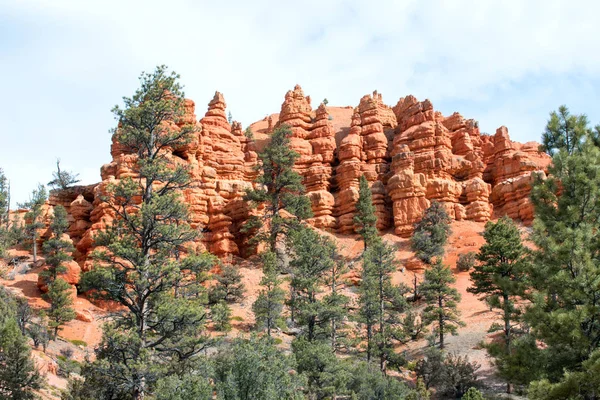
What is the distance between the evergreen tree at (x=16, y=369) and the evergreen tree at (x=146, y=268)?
4078mm

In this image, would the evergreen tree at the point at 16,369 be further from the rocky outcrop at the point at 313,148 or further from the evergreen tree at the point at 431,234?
the rocky outcrop at the point at 313,148

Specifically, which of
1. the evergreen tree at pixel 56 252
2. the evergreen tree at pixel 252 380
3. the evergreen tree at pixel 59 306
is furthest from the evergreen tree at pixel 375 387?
→ the evergreen tree at pixel 56 252

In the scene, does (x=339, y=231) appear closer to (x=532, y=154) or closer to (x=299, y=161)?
(x=299, y=161)

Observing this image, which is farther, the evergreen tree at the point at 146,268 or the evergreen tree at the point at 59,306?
the evergreen tree at the point at 59,306

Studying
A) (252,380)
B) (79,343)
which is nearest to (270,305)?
(79,343)

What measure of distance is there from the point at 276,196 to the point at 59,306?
938 inches

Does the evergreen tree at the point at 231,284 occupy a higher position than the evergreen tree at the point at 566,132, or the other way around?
the evergreen tree at the point at 566,132

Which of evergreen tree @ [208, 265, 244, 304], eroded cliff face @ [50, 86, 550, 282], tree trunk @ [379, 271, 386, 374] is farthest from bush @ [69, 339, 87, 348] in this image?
tree trunk @ [379, 271, 386, 374]

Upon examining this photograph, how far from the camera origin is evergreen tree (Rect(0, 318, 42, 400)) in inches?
806

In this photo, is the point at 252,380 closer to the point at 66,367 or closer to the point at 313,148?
the point at 66,367

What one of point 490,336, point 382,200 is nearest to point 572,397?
point 490,336

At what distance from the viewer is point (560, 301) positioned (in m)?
14.8

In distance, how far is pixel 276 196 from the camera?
53219 millimetres

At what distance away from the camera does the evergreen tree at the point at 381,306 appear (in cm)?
3209
